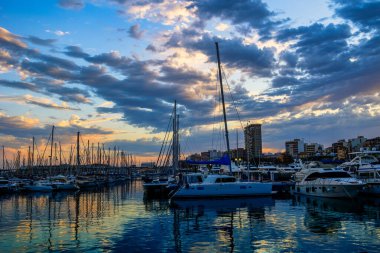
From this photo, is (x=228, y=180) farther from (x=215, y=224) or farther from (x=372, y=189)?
(x=215, y=224)

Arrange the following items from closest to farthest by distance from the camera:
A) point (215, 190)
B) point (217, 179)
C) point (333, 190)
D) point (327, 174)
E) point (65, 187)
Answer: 1. point (333, 190)
2. point (215, 190)
3. point (217, 179)
4. point (327, 174)
5. point (65, 187)

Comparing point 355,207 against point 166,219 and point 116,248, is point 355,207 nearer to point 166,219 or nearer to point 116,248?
point 166,219

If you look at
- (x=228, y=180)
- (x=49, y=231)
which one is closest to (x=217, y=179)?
(x=228, y=180)

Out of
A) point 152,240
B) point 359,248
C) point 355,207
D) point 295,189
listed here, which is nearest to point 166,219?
point 152,240

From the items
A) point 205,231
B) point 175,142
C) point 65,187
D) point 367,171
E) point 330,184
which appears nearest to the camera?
point 205,231

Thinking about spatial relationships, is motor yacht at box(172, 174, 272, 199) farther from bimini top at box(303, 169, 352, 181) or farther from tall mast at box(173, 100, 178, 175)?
tall mast at box(173, 100, 178, 175)

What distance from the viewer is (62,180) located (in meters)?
84.3

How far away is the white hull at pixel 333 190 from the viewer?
40469 millimetres

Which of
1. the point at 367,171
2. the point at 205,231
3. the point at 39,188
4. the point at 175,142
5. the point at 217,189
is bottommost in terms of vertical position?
the point at 39,188

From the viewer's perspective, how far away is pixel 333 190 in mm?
41875

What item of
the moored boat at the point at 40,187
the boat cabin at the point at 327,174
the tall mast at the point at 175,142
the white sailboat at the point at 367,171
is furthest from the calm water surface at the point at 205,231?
the moored boat at the point at 40,187

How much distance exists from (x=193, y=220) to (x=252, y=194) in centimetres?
1896

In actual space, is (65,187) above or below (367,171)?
below

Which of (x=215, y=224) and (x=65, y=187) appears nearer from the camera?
(x=215, y=224)
